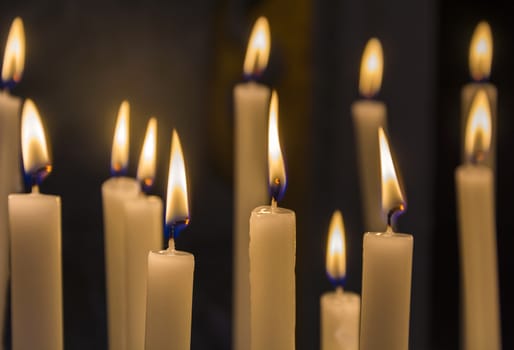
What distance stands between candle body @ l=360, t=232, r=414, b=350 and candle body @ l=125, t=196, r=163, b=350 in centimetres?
19

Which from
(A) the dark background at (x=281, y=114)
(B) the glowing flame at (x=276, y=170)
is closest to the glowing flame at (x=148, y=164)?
(B) the glowing flame at (x=276, y=170)

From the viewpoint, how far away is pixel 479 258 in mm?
664

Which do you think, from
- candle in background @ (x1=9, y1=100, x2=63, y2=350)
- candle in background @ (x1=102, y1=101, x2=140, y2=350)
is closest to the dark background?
candle in background @ (x1=102, y1=101, x2=140, y2=350)

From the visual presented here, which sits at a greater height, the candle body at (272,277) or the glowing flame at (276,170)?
the glowing flame at (276,170)

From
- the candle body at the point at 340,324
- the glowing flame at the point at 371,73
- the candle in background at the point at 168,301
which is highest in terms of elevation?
the glowing flame at the point at 371,73

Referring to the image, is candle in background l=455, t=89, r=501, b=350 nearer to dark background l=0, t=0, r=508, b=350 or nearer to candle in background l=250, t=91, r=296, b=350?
candle in background l=250, t=91, r=296, b=350

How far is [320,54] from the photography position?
4.26 feet

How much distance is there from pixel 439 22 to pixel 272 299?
0.87m

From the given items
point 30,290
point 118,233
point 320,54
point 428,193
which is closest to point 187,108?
point 320,54

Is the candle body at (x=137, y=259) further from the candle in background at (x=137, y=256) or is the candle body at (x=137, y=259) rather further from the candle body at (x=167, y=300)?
the candle body at (x=167, y=300)

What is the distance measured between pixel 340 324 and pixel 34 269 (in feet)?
0.78

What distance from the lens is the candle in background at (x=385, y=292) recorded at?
465 millimetres

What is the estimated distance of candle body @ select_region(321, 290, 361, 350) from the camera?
621 millimetres

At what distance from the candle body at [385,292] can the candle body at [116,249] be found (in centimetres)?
22
